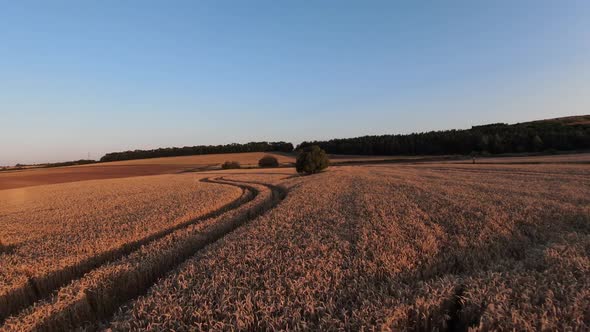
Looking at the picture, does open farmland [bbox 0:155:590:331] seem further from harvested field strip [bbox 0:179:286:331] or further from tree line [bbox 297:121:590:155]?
tree line [bbox 297:121:590:155]

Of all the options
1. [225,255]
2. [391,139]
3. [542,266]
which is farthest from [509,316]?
[391,139]

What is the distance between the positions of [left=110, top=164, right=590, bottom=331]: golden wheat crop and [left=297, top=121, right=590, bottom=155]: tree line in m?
83.6

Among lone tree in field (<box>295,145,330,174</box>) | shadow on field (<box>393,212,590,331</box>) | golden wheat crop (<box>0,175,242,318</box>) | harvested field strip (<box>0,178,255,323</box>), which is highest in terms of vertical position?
lone tree in field (<box>295,145,330,174</box>)

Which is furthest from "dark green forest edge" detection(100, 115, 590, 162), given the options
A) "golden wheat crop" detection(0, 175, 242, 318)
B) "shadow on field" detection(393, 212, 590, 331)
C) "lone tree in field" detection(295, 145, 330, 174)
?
"golden wheat crop" detection(0, 175, 242, 318)

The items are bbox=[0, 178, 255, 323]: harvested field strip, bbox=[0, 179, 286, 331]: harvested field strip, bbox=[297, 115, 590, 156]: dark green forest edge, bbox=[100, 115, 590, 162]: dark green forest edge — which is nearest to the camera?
bbox=[0, 179, 286, 331]: harvested field strip

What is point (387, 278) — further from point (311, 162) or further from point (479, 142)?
point (479, 142)

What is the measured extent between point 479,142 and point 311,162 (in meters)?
63.4

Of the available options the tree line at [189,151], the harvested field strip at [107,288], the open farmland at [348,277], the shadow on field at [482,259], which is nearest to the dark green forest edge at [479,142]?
the tree line at [189,151]

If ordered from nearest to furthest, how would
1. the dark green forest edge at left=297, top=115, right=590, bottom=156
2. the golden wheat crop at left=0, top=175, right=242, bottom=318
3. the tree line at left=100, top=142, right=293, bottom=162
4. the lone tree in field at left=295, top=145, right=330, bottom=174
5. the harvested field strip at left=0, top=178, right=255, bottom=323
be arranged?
the harvested field strip at left=0, top=178, right=255, bottom=323 < the golden wheat crop at left=0, top=175, right=242, bottom=318 < the lone tree in field at left=295, top=145, right=330, bottom=174 < the dark green forest edge at left=297, top=115, right=590, bottom=156 < the tree line at left=100, top=142, right=293, bottom=162

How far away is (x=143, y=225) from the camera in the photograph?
1352 centimetres

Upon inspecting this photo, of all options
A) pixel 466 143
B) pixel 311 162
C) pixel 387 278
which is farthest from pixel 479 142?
pixel 387 278

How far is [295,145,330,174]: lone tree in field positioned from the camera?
49062mm

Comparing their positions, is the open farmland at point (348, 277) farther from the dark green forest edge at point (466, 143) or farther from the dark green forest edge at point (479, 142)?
the dark green forest edge at point (466, 143)

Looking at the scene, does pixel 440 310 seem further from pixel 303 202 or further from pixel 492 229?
pixel 303 202
